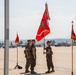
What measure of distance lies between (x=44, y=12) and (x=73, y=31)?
1.60 m

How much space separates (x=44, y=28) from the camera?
13.6m

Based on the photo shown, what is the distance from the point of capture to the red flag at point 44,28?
13.3 m

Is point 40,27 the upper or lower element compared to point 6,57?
upper

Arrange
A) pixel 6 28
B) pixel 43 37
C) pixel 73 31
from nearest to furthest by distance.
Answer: pixel 6 28, pixel 43 37, pixel 73 31

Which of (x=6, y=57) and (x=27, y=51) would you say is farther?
(x=27, y=51)

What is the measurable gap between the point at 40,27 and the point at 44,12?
0.94 metres

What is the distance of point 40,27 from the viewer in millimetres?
13633

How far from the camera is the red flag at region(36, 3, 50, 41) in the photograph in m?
13.3

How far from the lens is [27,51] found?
14.3 metres

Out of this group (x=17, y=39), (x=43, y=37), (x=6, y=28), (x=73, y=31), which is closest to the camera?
(x=6, y=28)

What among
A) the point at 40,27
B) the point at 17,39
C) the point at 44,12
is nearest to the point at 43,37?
the point at 40,27

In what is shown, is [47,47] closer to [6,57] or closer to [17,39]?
[17,39]

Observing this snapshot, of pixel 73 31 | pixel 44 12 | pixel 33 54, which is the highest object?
pixel 44 12

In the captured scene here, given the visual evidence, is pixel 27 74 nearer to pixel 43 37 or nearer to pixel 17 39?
pixel 43 37
